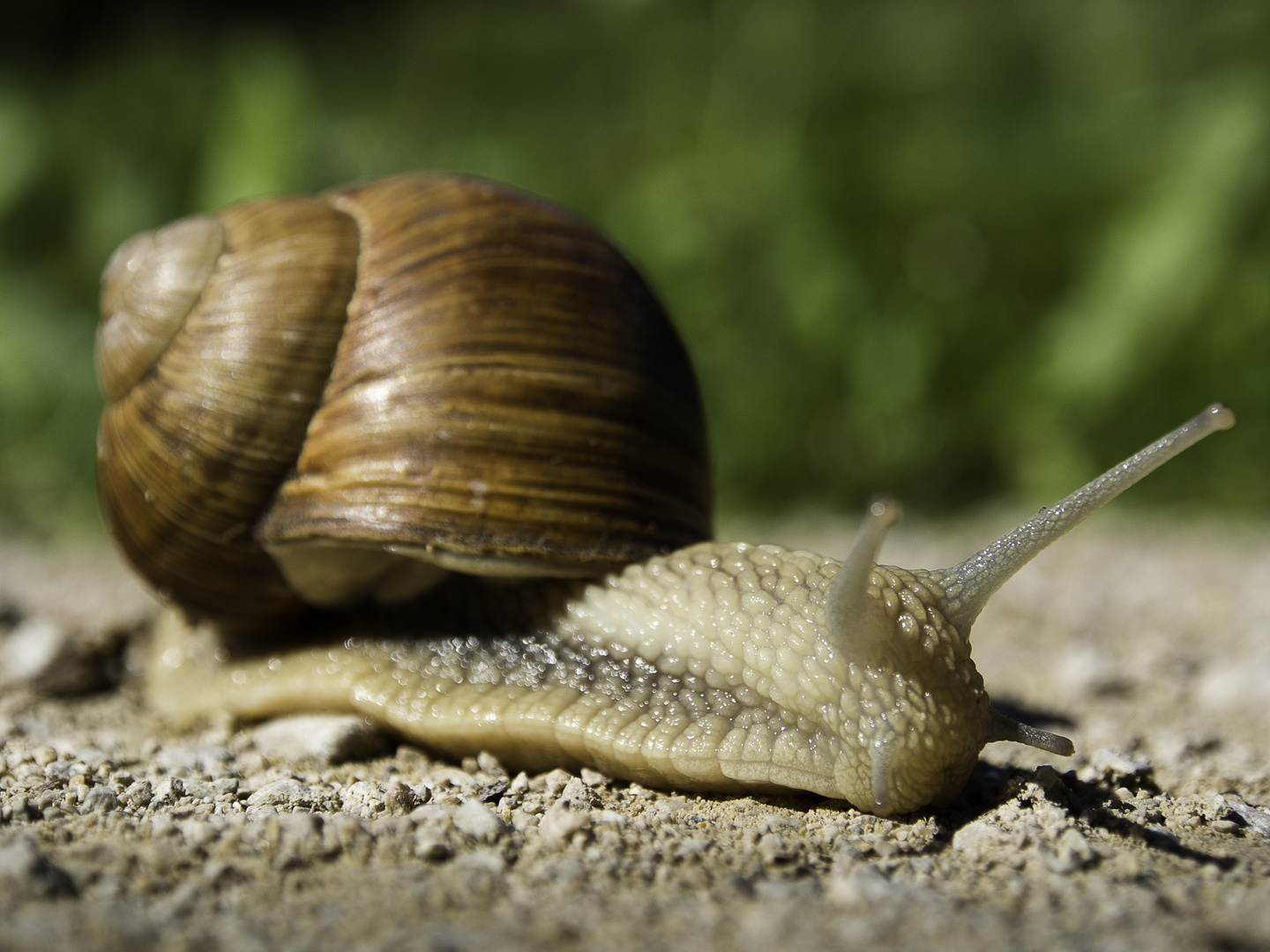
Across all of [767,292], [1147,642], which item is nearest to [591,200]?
[767,292]

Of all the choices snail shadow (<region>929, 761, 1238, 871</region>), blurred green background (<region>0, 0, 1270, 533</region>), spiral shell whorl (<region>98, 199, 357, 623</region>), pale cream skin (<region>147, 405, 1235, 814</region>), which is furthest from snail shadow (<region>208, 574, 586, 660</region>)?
blurred green background (<region>0, 0, 1270, 533</region>)

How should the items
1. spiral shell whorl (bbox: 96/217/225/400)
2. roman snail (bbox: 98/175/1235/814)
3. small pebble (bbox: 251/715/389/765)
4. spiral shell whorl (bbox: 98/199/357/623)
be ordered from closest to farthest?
roman snail (bbox: 98/175/1235/814), small pebble (bbox: 251/715/389/765), spiral shell whorl (bbox: 98/199/357/623), spiral shell whorl (bbox: 96/217/225/400)

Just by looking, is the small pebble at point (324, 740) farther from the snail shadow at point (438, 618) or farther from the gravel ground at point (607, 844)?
the snail shadow at point (438, 618)

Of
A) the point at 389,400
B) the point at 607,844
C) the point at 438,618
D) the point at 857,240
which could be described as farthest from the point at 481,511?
the point at 857,240

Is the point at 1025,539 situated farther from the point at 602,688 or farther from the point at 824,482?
the point at 824,482

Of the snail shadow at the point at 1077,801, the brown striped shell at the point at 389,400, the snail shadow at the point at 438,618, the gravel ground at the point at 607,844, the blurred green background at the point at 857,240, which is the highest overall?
the blurred green background at the point at 857,240

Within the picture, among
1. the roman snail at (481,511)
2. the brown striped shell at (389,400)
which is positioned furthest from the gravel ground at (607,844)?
the brown striped shell at (389,400)

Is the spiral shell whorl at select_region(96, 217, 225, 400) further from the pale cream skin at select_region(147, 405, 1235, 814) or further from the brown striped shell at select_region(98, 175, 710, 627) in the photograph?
the pale cream skin at select_region(147, 405, 1235, 814)
